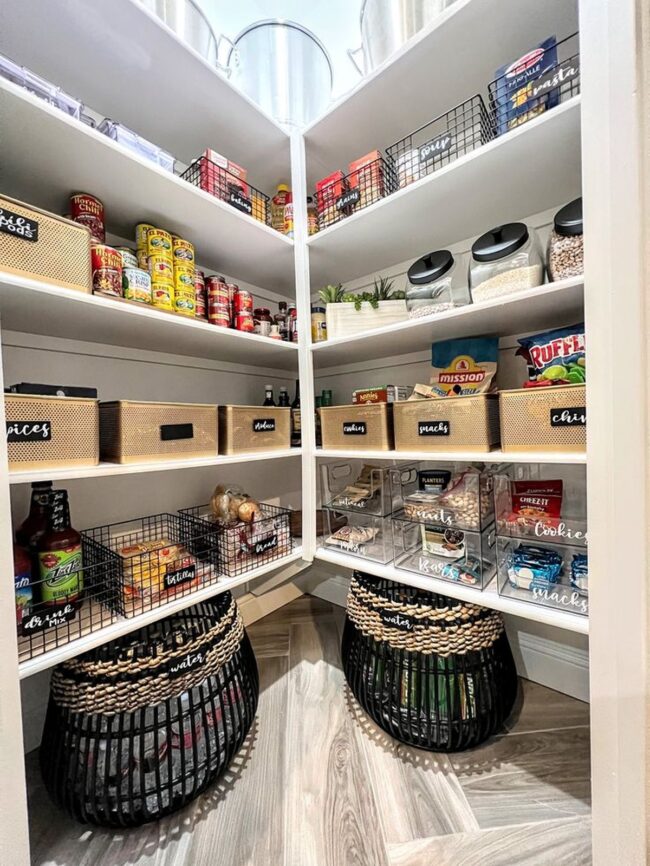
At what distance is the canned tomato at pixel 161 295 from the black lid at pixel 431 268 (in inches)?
28.8

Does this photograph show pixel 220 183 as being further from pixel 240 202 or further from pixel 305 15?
pixel 305 15

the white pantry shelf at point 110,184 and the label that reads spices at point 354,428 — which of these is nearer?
the white pantry shelf at point 110,184

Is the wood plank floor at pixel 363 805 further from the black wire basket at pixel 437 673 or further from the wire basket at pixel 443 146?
the wire basket at pixel 443 146

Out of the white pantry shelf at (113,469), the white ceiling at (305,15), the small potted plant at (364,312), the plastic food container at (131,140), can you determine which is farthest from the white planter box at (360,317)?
the white ceiling at (305,15)

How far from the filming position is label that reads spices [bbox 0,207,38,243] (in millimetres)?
685

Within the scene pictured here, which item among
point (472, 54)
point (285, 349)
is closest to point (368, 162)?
point (472, 54)

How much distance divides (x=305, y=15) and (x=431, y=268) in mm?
1263

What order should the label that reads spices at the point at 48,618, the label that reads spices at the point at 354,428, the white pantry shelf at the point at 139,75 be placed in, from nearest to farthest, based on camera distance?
the label that reads spices at the point at 48,618
the white pantry shelf at the point at 139,75
the label that reads spices at the point at 354,428

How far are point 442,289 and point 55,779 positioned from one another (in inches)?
64.1

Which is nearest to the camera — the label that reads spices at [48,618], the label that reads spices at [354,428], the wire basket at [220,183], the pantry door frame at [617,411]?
the pantry door frame at [617,411]

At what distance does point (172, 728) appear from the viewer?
894mm

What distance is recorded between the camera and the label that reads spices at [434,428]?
0.99m

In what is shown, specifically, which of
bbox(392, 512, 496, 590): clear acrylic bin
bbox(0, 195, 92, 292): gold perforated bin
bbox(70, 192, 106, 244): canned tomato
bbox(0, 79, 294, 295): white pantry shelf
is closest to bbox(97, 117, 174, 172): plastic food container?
A: bbox(0, 79, 294, 295): white pantry shelf

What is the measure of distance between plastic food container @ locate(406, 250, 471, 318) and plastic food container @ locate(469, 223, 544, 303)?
0.30 feet
